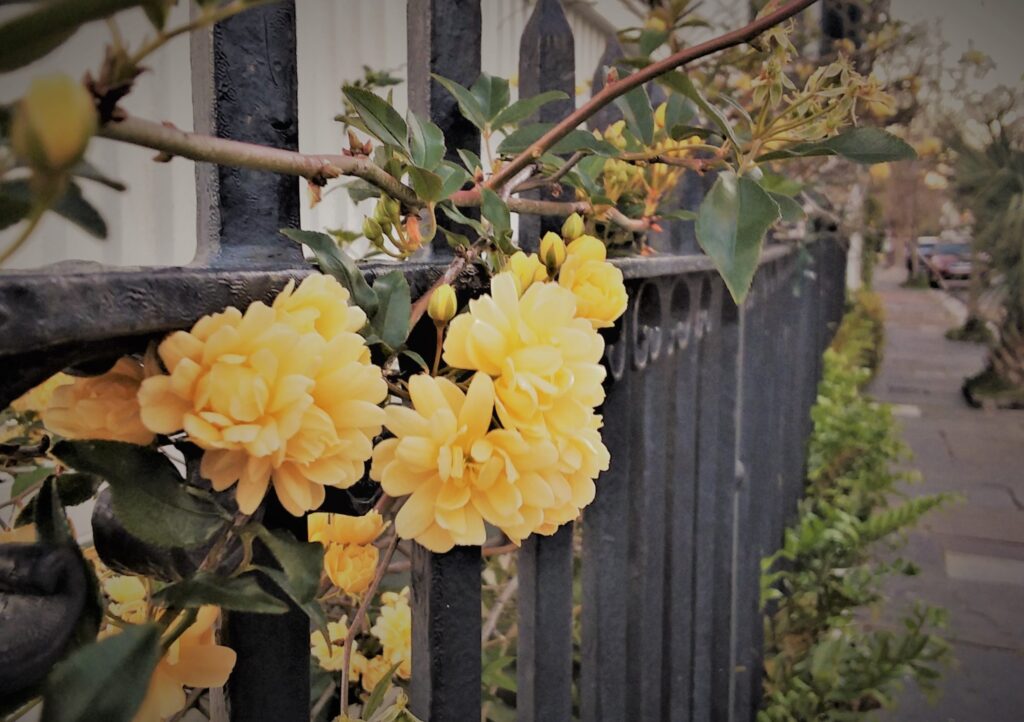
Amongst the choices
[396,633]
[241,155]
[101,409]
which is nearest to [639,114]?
[241,155]

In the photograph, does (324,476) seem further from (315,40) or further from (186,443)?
(315,40)

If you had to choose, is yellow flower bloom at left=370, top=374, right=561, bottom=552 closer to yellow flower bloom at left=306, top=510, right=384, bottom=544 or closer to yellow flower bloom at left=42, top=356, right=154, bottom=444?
yellow flower bloom at left=42, top=356, right=154, bottom=444

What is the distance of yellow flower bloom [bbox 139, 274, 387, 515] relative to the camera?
324mm

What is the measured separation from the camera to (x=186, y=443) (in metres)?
0.38

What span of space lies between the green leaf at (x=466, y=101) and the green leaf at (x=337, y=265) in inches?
7.8

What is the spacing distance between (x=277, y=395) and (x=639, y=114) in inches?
20.6

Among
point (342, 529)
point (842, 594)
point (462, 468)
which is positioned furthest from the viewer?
point (842, 594)

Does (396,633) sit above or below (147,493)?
below

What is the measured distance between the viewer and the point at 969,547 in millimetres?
3393

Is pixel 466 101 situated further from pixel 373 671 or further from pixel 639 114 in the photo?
pixel 373 671

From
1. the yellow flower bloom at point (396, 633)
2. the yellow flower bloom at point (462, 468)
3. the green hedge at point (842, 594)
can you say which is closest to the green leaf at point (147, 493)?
the yellow flower bloom at point (462, 468)

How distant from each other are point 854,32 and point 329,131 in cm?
221

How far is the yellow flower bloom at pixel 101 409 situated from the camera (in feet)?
1.11

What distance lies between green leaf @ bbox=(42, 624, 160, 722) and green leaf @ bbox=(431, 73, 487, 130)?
1.45 feet
